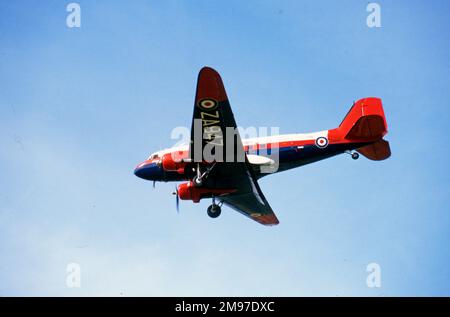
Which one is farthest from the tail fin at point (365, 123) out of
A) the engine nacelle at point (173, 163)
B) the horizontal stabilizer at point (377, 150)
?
the engine nacelle at point (173, 163)

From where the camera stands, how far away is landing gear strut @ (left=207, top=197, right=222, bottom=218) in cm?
3325

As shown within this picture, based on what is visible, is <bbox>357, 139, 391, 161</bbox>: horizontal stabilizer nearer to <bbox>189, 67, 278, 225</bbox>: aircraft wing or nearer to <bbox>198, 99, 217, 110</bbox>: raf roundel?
<bbox>189, 67, 278, 225</bbox>: aircraft wing

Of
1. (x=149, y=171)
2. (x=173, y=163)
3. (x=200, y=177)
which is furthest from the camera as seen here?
(x=149, y=171)

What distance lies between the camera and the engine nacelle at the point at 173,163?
32781mm

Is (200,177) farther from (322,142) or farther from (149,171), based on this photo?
(322,142)

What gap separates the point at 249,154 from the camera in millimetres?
32500

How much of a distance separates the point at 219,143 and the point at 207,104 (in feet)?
9.00

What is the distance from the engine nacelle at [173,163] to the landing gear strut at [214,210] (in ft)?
8.71

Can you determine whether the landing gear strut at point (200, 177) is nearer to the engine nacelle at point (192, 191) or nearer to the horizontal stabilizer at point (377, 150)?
the engine nacelle at point (192, 191)

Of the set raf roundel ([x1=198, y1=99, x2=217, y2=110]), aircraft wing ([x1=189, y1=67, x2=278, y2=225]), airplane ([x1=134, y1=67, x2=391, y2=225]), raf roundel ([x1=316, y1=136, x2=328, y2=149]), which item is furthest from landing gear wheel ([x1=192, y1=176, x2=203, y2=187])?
raf roundel ([x1=316, y1=136, x2=328, y2=149])

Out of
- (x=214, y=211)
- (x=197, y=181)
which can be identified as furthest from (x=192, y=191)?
(x=214, y=211)
